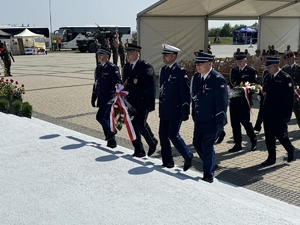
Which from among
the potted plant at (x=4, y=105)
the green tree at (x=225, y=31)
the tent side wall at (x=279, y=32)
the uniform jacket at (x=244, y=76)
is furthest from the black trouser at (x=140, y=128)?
the green tree at (x=225, y=31)

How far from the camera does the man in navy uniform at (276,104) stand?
574cm

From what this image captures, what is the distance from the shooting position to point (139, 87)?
5.87 meters

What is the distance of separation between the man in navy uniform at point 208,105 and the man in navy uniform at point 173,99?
24 cm

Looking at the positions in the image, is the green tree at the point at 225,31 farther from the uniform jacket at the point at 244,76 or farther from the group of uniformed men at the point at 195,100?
the group of uniformed men at the point at 195,100

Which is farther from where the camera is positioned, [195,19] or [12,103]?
[195,19]

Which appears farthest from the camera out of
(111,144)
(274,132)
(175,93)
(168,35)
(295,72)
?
(168,35)

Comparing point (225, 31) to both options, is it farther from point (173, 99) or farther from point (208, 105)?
point (208, 105)

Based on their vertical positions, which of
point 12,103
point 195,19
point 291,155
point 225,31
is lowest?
point 291,155

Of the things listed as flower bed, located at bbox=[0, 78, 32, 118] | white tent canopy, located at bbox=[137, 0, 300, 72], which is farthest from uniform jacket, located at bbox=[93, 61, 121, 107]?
white tent canopy, located at bbox=[137, 0, 300, 72]

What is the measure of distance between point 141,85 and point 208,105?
1.40m

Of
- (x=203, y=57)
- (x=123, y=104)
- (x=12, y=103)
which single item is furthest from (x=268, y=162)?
(x=12, y=103)

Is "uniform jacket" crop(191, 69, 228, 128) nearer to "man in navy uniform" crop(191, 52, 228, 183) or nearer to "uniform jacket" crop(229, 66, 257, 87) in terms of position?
"man in navy uniform" crop(191, 52, 228, 183)

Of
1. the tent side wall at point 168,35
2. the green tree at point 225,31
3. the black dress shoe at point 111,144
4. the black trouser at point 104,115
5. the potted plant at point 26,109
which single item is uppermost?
the green tree at point 225,31

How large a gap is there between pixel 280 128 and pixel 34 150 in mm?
3711
